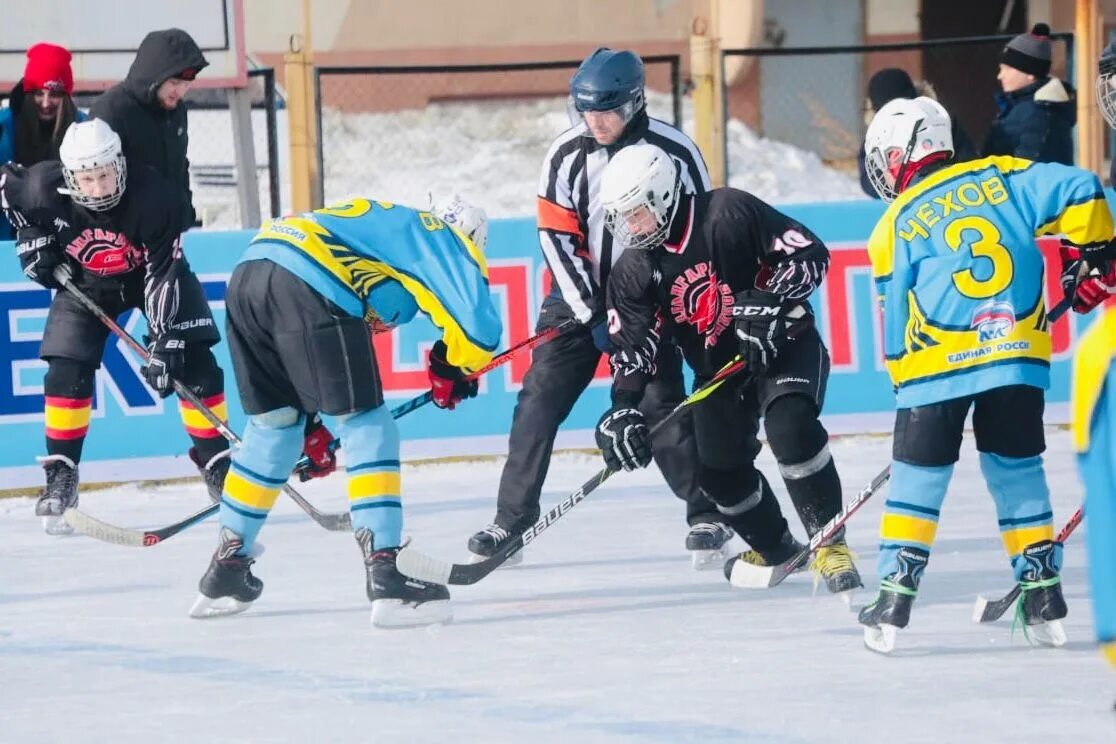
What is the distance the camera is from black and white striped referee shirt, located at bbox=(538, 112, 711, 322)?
15.0 ft

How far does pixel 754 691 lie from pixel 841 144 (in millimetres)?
8721

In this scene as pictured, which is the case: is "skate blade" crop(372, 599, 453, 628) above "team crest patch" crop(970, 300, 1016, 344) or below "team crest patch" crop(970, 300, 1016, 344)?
below

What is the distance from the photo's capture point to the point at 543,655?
3711 mm

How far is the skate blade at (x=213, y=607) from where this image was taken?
4164 millimetres

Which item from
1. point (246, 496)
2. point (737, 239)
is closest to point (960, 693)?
point (737, 239)

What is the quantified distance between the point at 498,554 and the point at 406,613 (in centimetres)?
36

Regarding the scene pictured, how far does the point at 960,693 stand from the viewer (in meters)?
3.29

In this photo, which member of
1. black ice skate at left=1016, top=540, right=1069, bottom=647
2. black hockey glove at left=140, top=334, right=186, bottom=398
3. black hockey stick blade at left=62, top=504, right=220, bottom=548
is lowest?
black hockey stick blade at left=62, top=504, right=220, bottom=548

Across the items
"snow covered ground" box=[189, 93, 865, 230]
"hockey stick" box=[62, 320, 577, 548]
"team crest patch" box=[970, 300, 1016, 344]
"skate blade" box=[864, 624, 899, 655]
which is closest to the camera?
"team crest patch" box=[970, 300, 1016, 344]

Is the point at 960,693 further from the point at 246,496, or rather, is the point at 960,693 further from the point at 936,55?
the point at 936,55

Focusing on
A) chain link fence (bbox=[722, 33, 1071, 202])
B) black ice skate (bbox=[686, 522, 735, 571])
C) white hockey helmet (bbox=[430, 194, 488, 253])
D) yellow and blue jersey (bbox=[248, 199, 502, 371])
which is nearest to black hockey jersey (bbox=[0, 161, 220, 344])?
white hockey helmet (bbox=[430, 194, 488, 253])

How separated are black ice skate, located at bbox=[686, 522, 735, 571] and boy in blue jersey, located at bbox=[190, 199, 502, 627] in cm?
81

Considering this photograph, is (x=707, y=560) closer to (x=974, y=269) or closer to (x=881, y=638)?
(x=881, y=638)

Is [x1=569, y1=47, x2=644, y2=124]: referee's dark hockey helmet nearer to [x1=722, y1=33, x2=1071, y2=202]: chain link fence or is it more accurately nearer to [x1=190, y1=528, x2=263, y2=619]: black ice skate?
[x1=190, y1=528, x2=263, y2=619]: black ice skate
